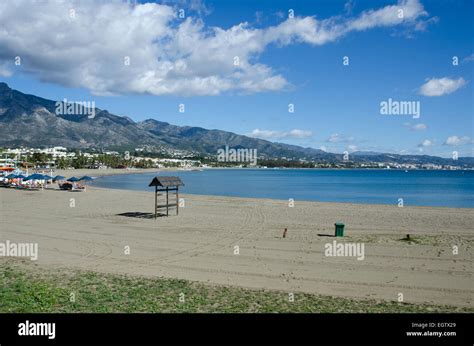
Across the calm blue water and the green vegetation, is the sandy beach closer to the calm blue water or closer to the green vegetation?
the green vegetation

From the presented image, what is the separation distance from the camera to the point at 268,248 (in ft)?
57.2

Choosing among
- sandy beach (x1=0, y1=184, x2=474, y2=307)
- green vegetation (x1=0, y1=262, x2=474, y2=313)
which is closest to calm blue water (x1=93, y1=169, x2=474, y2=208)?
sandy beach (x1=0, y1=184, x2=474, y2=307)

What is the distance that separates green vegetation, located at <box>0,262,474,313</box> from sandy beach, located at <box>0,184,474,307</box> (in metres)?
1.01

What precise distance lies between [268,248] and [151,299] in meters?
8.37

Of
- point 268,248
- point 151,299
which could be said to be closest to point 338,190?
point 268,248

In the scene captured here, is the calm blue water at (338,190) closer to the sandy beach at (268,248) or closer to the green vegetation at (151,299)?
the sandy beach at (268,248)

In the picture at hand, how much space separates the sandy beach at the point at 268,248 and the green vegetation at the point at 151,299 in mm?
1012

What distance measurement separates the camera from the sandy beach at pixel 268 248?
40.0ft
